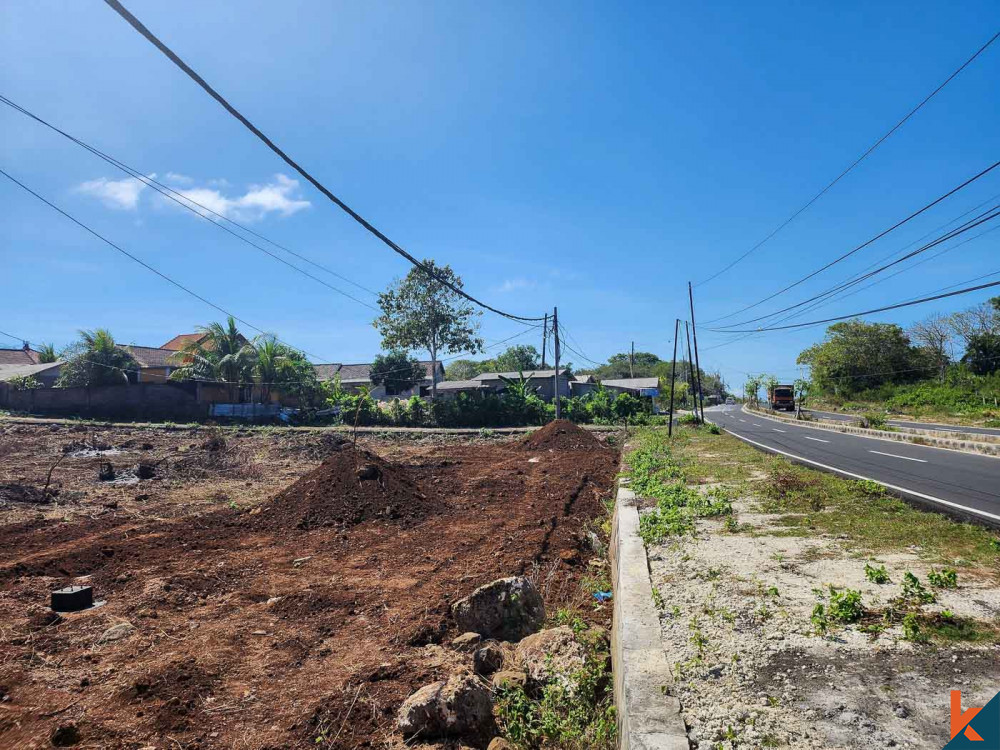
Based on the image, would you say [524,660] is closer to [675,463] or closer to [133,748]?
[133,748]

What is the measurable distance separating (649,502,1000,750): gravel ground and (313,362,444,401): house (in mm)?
44584

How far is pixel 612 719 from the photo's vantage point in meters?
3.62

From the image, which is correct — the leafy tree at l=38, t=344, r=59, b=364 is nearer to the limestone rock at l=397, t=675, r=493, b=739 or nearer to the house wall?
the house wall

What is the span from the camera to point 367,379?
184 ft

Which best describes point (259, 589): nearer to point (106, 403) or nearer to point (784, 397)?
point (106, 403)

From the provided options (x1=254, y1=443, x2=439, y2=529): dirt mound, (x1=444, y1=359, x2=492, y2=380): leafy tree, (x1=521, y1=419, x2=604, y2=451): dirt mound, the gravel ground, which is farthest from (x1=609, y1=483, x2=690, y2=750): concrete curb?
Answer: (x1=444, y1=359, x2=492, y2=380): leafy tree

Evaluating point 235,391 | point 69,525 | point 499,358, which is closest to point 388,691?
point 69,525

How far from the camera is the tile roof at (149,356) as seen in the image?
40.2 m

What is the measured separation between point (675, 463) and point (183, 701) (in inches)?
462

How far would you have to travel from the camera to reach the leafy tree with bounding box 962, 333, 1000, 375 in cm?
3916

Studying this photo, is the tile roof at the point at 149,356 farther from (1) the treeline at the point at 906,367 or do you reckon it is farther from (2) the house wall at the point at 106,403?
(1) the treeline at the point at 906,367

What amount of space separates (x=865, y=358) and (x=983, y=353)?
12.7 meters

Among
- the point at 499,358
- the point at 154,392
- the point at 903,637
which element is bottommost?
the point at 903,637

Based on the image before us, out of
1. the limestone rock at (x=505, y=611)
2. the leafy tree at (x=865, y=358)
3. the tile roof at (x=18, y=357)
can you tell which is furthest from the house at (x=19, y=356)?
the leafy tree at (x=865, y=358)
